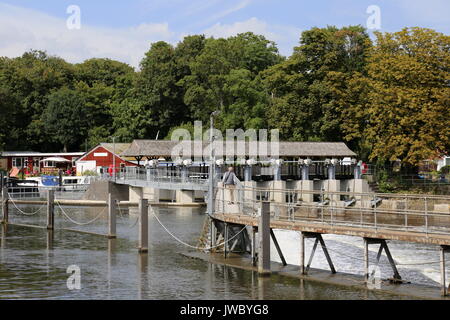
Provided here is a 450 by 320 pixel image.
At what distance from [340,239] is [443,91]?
1240 inches

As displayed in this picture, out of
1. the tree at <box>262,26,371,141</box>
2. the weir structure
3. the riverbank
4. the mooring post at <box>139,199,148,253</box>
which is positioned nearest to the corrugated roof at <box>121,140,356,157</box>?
the tree at <box>262,26,371,141</box>

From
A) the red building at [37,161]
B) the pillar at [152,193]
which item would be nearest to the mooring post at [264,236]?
the pillar at [152,193]

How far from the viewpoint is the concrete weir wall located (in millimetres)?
69062

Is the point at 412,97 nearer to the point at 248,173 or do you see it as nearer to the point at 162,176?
the point at 248,173

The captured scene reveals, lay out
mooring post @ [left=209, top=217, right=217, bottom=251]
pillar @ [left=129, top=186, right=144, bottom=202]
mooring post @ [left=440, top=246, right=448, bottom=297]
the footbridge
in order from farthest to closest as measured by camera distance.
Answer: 1. pillar @ [left=129, top=186, right=144, bottom=202]
2. the footbridge
3. mooring post @ [left=209, top=217, right=217, bottom=251]
4. mooring post @ [left=440, top=246, right=448, bottom=297]

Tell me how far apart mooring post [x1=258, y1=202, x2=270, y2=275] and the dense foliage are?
140 feet

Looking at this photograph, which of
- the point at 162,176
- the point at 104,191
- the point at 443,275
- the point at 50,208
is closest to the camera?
the point at 443,275

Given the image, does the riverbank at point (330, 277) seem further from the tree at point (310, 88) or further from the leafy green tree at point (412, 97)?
the tree at point (310, 88)

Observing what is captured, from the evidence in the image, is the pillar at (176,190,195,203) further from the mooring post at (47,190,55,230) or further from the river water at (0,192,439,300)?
the mooring post at (47,190,55,230)

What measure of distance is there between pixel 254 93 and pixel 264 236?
208ft

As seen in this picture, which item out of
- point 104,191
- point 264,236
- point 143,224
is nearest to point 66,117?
point 104,191

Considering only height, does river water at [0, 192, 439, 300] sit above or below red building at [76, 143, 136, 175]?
below

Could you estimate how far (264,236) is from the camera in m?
27.2

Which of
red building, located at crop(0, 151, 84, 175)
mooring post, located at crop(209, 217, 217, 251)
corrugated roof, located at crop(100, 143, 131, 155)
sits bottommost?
mooring post, located at crop(209, 217, 217, 251)
